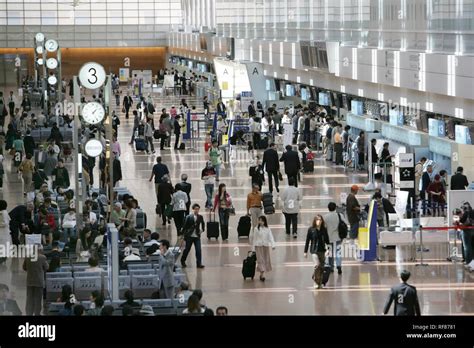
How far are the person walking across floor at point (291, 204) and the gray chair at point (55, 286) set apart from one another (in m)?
6.59

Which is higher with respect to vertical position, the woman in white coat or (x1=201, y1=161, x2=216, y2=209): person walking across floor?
(x1=201, y1=161, x2=216, y2=209): person walking across floor

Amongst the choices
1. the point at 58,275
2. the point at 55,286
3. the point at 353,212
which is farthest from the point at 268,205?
the point at 55,286

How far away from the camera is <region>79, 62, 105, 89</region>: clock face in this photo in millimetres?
24758

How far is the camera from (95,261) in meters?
17.4

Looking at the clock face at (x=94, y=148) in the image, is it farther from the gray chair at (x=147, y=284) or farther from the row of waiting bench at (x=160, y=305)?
the row of waiting bench at (x=160, y=305)

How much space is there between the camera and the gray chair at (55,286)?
1689cm

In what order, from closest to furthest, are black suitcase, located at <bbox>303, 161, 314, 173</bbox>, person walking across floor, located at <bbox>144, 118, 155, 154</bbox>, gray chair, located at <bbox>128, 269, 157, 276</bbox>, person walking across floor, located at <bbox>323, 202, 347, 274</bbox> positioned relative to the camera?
gray chair, located at <bbox>128, 269, 157, 276</bbox> → person walking across floor, located at <bbox>323, 202, 347, 274</bbox> → black suitcase, located at <bbox>303, 161, 314, 173</bbox> → person walking across floor, located at <bbox>144, 118, 155, 154</bbox>

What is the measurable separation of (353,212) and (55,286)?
21.5ft

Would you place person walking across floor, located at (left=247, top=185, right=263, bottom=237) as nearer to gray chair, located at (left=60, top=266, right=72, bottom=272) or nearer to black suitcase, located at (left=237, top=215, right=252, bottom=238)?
black suitcase, located at (left=237, top=215, right=252, bottom=238)

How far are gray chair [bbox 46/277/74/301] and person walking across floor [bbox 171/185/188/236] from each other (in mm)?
6357

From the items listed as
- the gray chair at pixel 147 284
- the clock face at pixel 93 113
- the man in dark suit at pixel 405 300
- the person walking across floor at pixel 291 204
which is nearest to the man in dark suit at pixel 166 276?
the gray chair at pixel 147 284

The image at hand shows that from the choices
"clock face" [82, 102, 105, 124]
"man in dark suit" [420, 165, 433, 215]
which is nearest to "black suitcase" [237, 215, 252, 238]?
"clock face" [82, 102, 105, 124]

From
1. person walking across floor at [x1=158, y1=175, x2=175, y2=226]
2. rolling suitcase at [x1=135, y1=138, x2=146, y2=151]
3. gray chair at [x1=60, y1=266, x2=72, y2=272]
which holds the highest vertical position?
rolling suitcase at [x1=135, y1=138, x2=146, y2=151]
